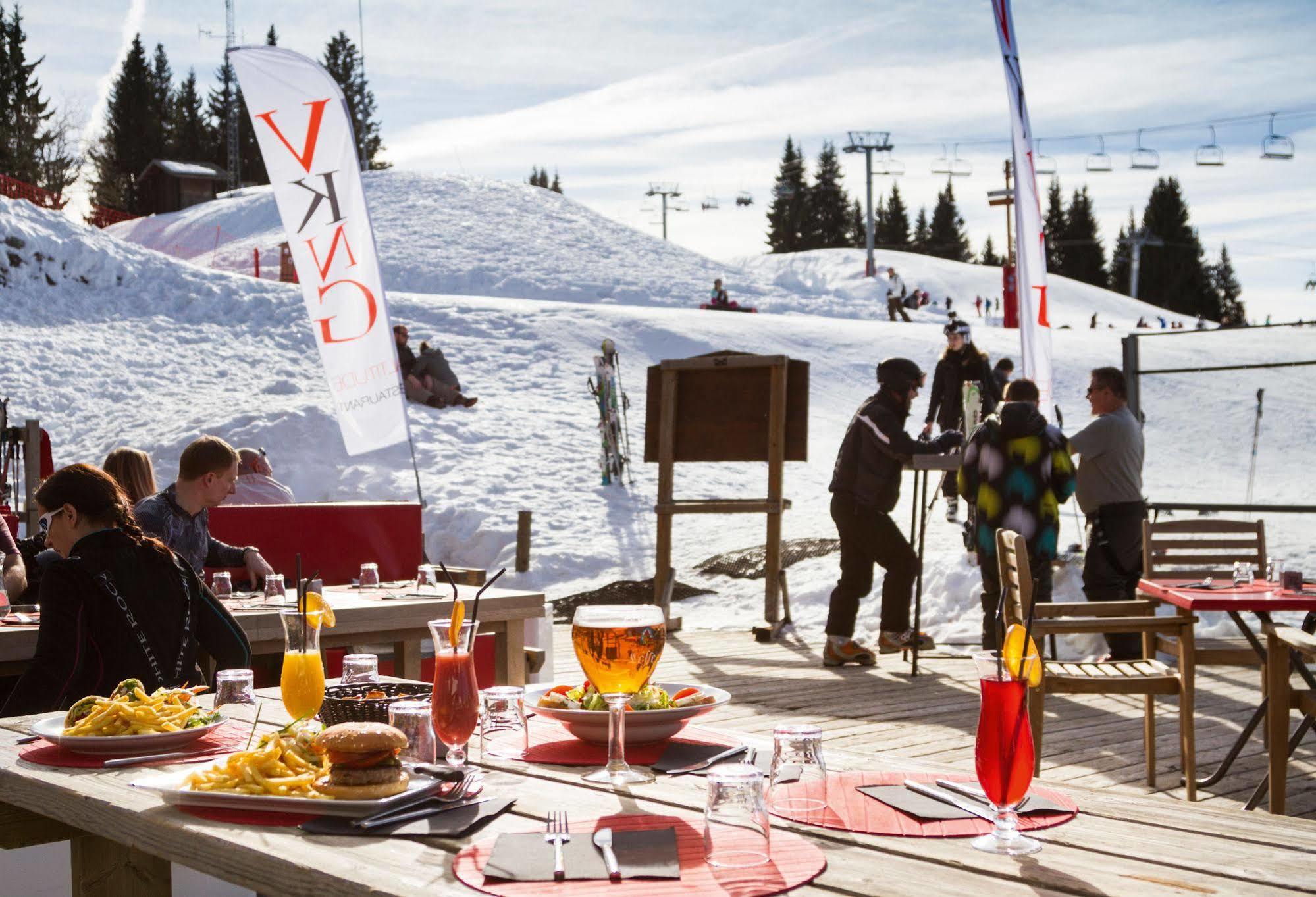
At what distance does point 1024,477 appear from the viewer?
7172mm

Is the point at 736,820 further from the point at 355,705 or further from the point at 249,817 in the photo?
the point at 355,705

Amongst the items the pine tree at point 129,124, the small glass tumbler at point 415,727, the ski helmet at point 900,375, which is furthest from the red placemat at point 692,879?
the pine tree at point 129,124

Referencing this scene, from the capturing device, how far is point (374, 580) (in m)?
5.39

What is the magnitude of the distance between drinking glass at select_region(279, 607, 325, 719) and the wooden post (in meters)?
9.70

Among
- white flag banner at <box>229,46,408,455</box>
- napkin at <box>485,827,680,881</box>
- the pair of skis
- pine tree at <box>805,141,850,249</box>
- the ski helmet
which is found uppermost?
pine tree at <box>805,141,850,249</box>

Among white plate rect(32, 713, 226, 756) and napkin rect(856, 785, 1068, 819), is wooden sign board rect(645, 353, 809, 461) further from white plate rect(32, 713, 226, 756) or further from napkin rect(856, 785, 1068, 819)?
napkin rect(856, 785, 1068, 819)

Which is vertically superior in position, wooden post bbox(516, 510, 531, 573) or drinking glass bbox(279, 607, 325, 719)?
drinking glass bbox(279, 607, 325, 719)

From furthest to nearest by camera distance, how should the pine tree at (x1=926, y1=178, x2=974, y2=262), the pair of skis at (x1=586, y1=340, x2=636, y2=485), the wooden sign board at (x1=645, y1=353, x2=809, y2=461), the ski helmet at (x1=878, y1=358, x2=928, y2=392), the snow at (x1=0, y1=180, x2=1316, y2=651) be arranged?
1. the pine tree at (x1=926, y1=178, x2=974, y2=262)
2. the pair of skis at (x1=586, y1=340, x2=636, y2=485)
3. the snow at (x1=0, y1=180, x2=1316, y2=651)
4. the wooden sign board at (x1=645, y1=353, x2=809, y2=461)
5. the ski helmet at (x1=878, y1=358, x2=928, y2=392)

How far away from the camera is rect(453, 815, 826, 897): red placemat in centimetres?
142


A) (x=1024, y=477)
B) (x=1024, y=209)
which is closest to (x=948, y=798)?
(x=1024, y=477)

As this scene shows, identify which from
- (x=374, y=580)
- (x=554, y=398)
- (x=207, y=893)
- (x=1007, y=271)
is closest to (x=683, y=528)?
(x=554, y=398)

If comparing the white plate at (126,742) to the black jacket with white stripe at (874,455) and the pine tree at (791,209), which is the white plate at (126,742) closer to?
the black jacket with white stripe at (874,455)

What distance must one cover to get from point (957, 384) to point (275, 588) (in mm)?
8567

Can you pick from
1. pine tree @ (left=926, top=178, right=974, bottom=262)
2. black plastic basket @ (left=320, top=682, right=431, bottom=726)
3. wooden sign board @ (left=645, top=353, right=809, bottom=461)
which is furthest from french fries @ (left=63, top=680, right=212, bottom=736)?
→ pine tree @ (left=926, top=178, right=974, bottom=262)
